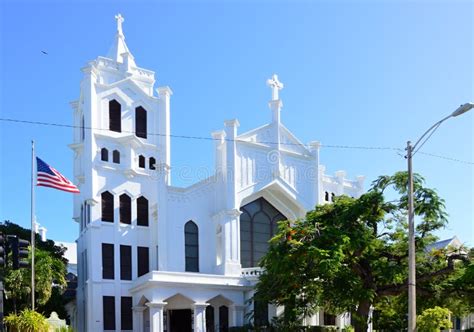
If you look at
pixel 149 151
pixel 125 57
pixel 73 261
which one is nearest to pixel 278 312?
pixel 149 151

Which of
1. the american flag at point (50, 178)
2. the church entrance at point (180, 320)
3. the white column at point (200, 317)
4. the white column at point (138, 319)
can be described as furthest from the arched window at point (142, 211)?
the american flag at point (50, 178)

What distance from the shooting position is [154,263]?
41.2 metres

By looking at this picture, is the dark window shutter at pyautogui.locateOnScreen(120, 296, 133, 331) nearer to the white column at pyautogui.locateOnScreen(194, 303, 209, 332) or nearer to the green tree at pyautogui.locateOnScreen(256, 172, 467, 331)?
the white column at pyautogui.locateOnScreen(194, 303, 209, 332)

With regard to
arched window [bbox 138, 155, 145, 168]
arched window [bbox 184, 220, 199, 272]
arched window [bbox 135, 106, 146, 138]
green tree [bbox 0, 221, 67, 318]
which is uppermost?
arched window [bbox 135, 106, 146, 138]

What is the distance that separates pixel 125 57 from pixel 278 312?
64.5 feet

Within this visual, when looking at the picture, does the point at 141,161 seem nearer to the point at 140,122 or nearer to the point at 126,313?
the point at 140,122

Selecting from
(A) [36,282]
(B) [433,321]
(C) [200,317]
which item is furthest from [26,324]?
(B) [433,321]

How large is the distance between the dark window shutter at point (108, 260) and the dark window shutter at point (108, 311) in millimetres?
1356

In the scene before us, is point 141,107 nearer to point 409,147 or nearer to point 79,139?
point 79,139

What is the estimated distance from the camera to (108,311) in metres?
39.0

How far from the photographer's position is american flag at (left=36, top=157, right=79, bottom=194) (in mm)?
29906

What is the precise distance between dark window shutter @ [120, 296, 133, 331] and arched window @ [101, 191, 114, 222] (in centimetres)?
486

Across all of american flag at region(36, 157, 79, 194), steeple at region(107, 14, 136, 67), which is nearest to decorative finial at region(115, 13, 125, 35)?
steeple at region(107, 14, 136, 67)

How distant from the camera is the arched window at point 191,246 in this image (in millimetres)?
40250
